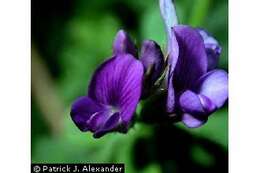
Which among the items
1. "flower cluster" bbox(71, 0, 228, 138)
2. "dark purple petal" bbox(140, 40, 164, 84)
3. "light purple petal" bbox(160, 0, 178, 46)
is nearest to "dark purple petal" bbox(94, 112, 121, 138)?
"flower cluster" bbox(71, 0, 228, 138)

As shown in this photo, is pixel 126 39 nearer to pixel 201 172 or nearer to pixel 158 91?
pixel 158 91

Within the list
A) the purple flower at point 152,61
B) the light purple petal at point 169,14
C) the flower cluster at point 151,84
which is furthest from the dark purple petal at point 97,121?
the light purple petal at point 169,14

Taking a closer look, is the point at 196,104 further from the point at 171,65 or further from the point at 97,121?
the point at 97,121
